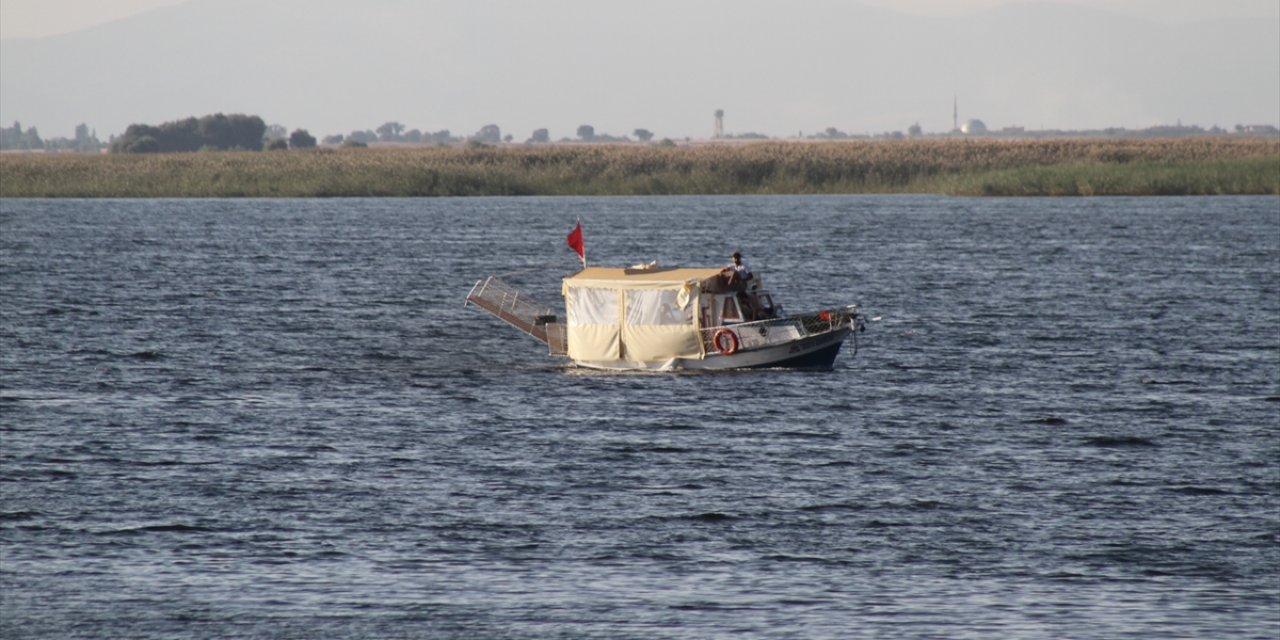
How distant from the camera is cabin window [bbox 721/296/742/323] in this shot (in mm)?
48219

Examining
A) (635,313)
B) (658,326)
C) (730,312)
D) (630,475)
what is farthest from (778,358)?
(630,475)

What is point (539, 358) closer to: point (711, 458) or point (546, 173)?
point (711, 458)

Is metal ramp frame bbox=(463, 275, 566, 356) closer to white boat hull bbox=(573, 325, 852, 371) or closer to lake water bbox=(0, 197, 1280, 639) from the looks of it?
lake water bbox=(0, 197, 1280, 639)

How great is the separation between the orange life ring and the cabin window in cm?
51

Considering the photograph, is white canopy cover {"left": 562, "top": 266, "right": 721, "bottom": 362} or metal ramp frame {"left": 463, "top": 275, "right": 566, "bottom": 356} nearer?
white canopy cover {"left": 562, "top": 266, "right": 721, "bottom": 362}

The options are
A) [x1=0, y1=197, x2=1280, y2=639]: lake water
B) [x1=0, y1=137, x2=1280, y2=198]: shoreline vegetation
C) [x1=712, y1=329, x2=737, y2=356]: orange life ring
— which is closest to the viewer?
[x1=0, y1=197, x2=1280, y2=639]: lake water

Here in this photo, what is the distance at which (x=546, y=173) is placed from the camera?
165m

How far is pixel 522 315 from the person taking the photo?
54.6 meters

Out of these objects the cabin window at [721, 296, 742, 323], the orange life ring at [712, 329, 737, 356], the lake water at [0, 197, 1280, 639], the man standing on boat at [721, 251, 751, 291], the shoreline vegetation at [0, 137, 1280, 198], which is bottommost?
the lake water at [0, 197, 1280, 639]

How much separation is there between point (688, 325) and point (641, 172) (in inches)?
4704

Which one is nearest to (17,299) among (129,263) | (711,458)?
(129,263)

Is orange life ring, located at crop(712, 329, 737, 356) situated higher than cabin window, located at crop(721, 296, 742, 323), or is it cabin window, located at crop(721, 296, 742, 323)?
cabin window, located at crop(721, 296, 742, 323)

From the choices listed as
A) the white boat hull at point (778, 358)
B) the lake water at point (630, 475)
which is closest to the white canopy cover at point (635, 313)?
the white boat hull at point (778, 358)

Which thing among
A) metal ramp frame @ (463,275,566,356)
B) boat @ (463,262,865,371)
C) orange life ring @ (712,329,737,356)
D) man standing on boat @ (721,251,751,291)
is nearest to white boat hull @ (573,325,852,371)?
boat @ (463,262,865,371)
